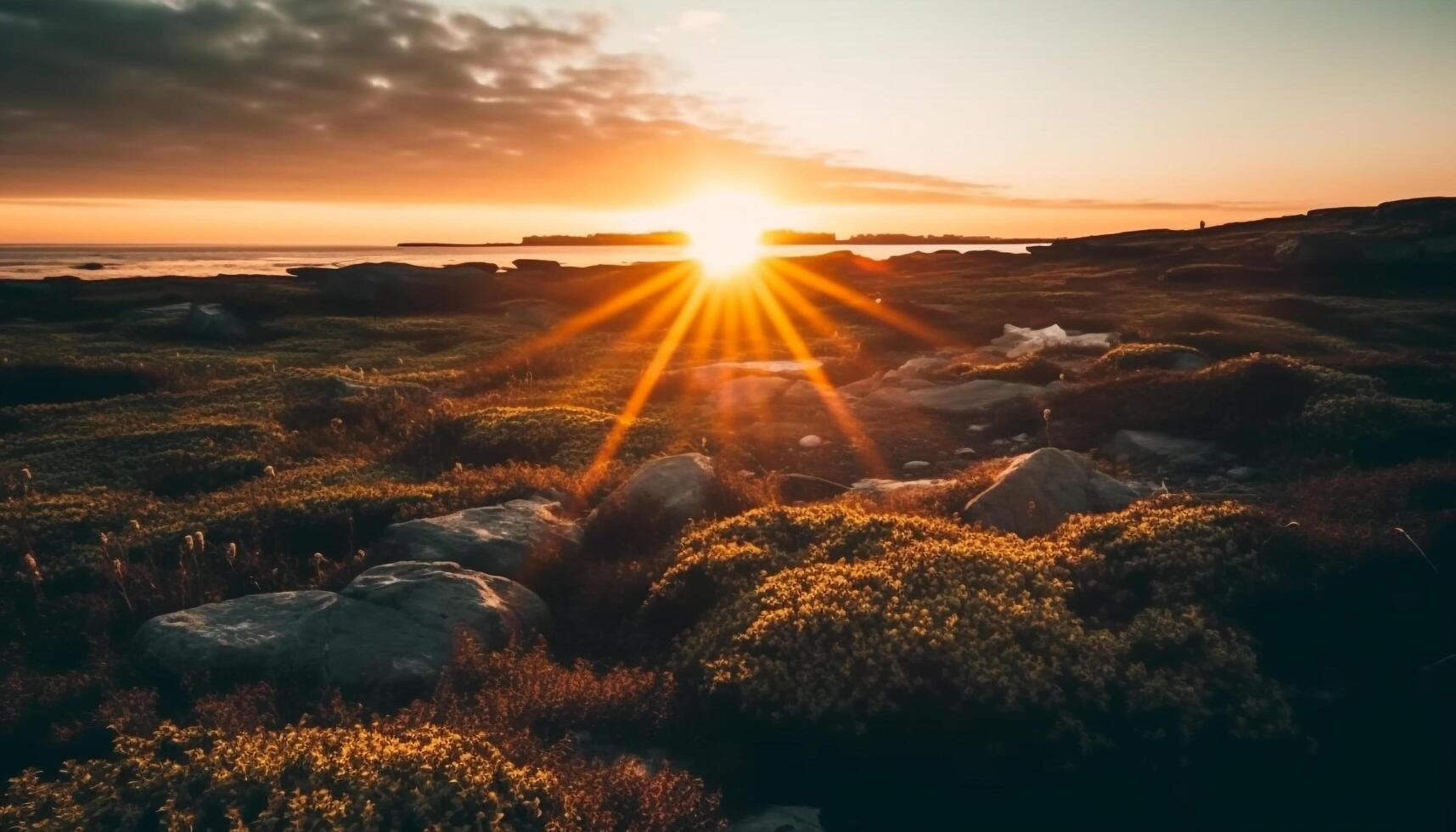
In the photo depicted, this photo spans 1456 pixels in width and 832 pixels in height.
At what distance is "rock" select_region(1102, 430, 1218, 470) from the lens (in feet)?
59.8

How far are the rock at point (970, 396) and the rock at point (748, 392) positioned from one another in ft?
14.2

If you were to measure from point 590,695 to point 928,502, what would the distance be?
804cm

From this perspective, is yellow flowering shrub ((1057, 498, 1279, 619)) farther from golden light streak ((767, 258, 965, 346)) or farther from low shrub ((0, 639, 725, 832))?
golden light streak ((767, 258, 965, 346))

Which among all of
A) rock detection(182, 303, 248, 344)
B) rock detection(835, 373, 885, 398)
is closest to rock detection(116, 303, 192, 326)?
rock detection(182, 303, 248, 344)

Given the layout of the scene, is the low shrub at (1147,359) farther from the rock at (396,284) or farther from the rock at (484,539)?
the rock at (396,284)

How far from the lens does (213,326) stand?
47.2m

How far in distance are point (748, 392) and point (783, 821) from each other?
68.8 ft

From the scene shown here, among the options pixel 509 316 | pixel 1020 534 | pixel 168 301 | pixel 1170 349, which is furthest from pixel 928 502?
pixel 168 301

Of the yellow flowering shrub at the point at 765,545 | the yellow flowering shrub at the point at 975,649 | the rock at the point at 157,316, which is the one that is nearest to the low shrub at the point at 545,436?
the yellow flowering shrub at the point at 765,545

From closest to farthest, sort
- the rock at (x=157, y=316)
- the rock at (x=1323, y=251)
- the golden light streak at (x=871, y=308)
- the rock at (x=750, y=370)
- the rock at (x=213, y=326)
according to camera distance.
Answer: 1. the rock at (x=750, y=370)
2. the golden light streak at (x=871, y=308)
3. the rock at (x=213, y=326)
4. the rock at (x=157, y=316)
5. the rock at (x=1323, y=251)

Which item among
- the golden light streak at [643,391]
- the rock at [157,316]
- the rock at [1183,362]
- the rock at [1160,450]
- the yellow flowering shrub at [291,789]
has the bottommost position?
the rock at [1160,450]

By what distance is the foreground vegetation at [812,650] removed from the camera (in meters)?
7.04

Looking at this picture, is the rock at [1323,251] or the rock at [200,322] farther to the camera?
the rock at [1323,251]

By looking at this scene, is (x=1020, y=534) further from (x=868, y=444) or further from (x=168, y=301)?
(x=168, y=301)
